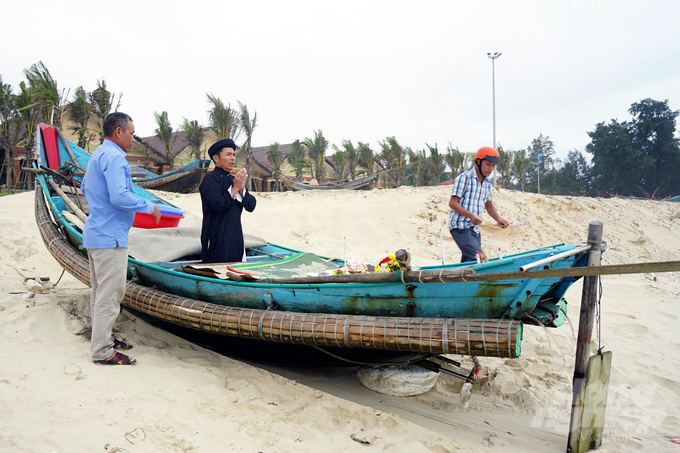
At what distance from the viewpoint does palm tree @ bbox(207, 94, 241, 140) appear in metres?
18.0

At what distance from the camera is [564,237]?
10.2 metres

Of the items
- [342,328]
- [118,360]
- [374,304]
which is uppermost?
[374,304]

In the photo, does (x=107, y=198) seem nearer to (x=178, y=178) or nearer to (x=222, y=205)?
(x=222, y=205)

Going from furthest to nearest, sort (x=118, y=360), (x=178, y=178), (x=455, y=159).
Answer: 1. (x=455, y=159)
2. (x=178, y=178)
3. (x=118, y=360)

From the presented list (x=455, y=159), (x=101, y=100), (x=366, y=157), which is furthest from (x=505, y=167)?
(x=101, y=100)

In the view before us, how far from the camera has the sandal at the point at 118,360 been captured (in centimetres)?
278

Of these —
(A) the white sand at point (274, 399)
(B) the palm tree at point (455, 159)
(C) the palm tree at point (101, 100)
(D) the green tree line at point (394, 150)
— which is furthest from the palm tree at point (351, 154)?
(A) the white sand at point (274, 399)

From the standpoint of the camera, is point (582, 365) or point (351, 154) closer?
point (582, 365)

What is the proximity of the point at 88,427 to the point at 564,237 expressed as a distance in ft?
34.9

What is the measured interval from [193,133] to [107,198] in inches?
732

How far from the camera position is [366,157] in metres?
24.6

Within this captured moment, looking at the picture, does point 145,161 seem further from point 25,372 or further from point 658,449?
point 658,449

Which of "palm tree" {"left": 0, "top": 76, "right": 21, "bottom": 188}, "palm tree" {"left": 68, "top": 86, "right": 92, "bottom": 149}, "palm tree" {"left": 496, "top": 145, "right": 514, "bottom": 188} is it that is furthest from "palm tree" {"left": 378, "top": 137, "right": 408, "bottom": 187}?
"palm tree" {"left": 0, "top": 76, "right": 21, "bottom": 188}

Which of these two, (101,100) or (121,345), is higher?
(101,100)
